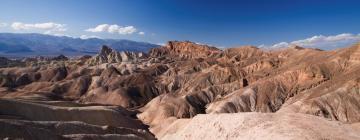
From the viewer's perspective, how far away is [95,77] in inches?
5955

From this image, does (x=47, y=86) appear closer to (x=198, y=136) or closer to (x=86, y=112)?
(x=86, y=112)

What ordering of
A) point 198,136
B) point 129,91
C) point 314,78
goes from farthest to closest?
point 129,91 → point 314,78 → point 198,136

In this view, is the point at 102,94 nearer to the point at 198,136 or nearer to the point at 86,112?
the point at 86,112

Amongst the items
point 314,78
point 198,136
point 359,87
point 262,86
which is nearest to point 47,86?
point 262,86

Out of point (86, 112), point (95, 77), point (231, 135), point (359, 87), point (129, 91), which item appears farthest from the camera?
point (95, 77)

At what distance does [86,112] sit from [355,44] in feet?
192

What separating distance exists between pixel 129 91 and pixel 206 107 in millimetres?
30207

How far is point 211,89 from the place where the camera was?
111 meters

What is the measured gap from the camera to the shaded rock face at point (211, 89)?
3002 inches

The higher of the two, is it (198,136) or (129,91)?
(198,136)

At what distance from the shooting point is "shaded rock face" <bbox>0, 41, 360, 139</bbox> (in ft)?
250

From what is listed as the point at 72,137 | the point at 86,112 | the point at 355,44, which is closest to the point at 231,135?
the point at 72,137

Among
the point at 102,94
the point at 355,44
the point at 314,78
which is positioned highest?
the point at 355,44

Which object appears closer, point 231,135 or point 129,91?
point 231,135
